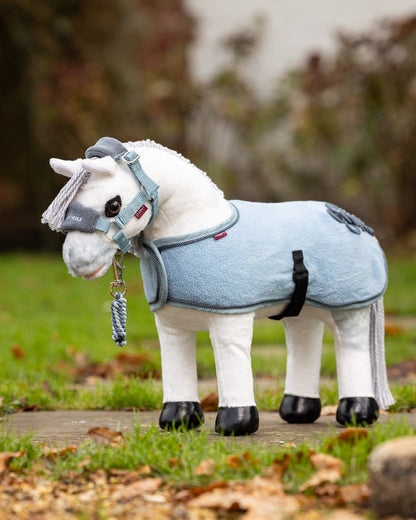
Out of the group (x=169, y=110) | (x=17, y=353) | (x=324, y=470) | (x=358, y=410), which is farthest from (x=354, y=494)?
(x=169, y=110)

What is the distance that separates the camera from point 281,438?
308 centimetres

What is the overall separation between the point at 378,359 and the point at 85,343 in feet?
8.84

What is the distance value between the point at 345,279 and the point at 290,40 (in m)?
11.0

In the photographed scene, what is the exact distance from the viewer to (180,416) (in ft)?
10.6

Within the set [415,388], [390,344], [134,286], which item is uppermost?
[134,286]

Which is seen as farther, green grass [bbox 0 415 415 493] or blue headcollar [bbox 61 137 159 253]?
blue headcollar [bbox 61 137 159 253]

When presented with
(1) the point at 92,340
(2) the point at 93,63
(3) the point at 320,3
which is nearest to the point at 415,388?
(1) the point at 92,340

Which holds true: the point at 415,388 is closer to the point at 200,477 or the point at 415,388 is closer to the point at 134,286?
the point at 200,477

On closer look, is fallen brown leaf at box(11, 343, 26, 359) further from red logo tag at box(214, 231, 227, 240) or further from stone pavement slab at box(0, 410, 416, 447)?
red logo tag at box(214, 231, 227, 240)

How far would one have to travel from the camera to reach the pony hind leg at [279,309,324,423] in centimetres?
352

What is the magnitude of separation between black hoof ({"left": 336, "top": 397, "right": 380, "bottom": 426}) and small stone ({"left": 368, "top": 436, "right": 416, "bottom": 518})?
45.7 inches

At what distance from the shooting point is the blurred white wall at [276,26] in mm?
12953

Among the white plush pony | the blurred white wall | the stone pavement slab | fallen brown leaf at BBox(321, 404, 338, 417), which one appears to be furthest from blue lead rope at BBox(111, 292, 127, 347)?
the blurred white wall

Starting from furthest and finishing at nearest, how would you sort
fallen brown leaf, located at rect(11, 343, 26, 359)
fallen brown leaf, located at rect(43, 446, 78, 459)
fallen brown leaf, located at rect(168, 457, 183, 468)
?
fallen brown leaf, located at rect(11, 343, 26, 359) → fallen brown leaf, located at rect(43, 446, 78, 459) → fallen brown leaf, located at rect(168, 457, 183, 468)
